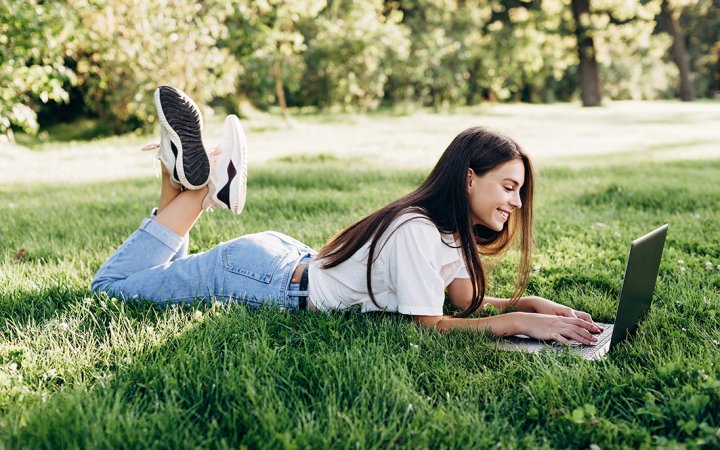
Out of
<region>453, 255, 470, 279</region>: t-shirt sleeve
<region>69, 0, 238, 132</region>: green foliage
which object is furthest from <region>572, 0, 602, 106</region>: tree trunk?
<region>453, 255, 470, 279</region>: t-shirt sleeve

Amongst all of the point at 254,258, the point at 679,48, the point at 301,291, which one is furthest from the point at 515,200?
the point at 679,48

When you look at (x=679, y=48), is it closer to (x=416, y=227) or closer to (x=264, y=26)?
(x=264, y=26)

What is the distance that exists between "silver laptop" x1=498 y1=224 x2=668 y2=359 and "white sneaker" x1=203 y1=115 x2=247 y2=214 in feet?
5.14

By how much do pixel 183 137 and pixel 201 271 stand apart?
2.34 feet

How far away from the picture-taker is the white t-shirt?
8.89 ft

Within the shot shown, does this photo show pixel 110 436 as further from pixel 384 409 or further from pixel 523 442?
pixel 523 442

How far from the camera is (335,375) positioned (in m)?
2.30

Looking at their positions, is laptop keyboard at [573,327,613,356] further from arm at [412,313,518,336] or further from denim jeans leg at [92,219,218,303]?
denim jeans leg at [92,219,218,303]

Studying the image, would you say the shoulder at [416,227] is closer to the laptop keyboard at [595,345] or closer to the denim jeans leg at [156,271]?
the laptop keyboard at [595,345]

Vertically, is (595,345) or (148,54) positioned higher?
(148,54)

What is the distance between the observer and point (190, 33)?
1239 cm

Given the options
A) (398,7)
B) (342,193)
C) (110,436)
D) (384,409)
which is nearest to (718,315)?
(384,409)

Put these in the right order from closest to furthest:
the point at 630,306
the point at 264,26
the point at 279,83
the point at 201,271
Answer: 1. the point at 630,306
2. the point at 201,271
3. the point at 264,26
4. the point at 279,83

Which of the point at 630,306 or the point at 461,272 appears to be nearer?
the point at 630,306
